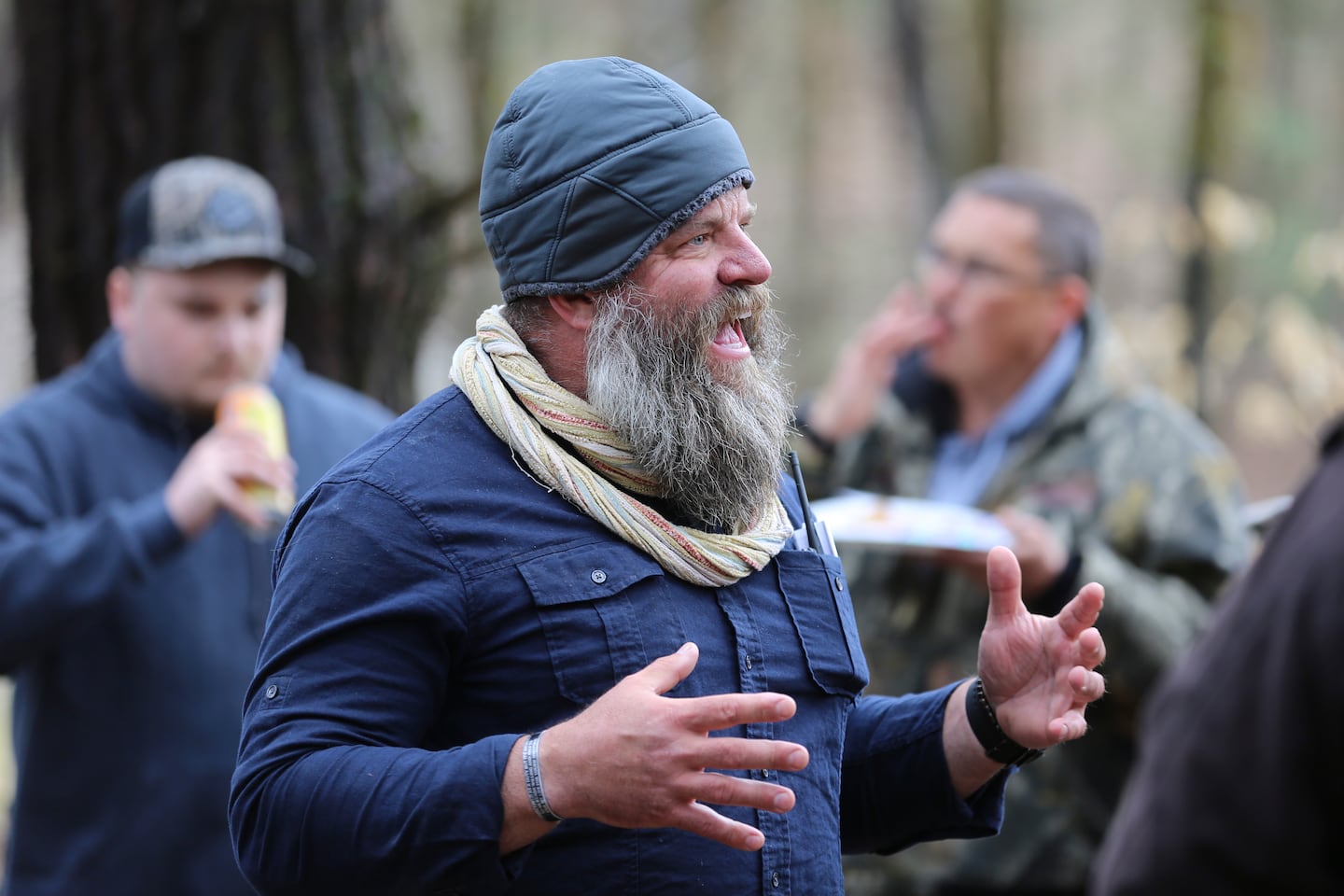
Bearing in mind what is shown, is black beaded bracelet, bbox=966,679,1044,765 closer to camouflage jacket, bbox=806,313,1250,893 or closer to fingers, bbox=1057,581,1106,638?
fingers, bbox=1057,581,1106,638

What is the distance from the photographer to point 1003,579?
241 cm

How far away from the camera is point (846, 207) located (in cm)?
2483

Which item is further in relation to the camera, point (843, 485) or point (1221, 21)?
point (1221, 21)

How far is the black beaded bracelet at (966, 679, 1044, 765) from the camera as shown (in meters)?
2.51

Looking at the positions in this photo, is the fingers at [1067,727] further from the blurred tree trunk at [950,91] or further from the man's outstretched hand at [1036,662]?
the blurred tree trunk at [950,91]

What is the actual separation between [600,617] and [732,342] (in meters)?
0.55

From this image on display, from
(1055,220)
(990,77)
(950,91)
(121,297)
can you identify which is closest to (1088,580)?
(1055,220)

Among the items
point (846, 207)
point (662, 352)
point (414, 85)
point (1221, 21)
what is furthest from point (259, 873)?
point (846, 207)

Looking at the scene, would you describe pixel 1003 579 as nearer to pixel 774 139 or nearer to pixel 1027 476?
pixel 1027 476

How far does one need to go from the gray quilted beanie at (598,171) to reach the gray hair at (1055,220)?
2.84 meters

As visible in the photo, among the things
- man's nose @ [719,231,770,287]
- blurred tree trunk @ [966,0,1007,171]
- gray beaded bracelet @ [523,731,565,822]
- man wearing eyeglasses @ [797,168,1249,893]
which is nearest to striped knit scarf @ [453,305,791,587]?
man's nose @ [719,231,770,287]

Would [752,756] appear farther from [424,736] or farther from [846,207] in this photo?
[846,207]

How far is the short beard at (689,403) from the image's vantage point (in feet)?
7.98

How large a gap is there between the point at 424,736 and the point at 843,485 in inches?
120
